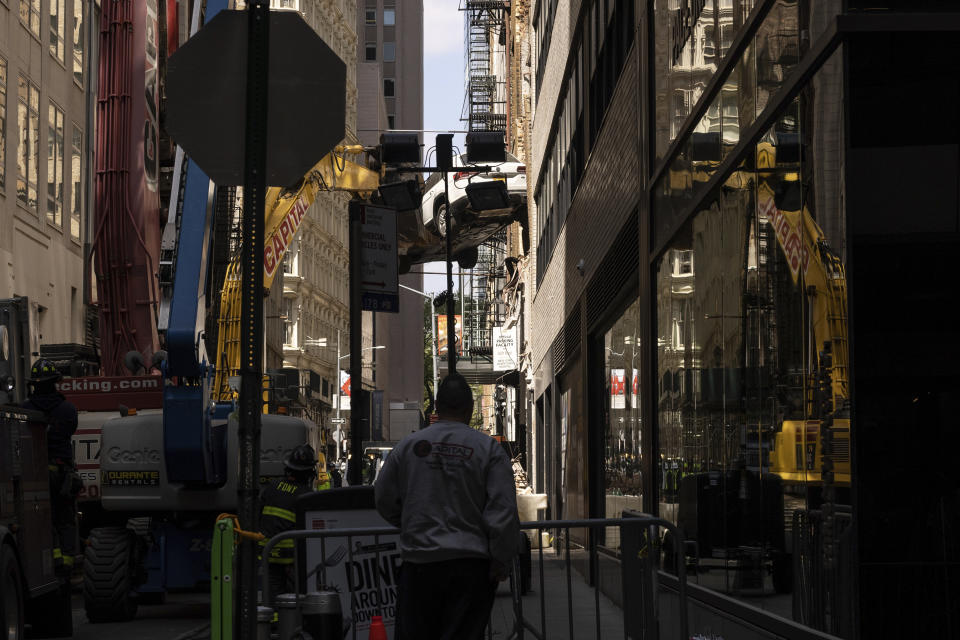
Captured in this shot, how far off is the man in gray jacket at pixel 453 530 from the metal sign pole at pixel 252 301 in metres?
1.15

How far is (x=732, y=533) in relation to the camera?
1015 centimetres

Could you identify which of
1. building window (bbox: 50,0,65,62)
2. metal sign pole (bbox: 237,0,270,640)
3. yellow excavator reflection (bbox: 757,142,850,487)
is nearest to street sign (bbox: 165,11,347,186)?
metal sign pole (bbox: 237,0,270,640)

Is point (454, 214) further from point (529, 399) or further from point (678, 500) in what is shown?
point (678, 500)

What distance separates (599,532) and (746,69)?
122 inches

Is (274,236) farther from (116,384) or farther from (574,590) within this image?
(574,590)

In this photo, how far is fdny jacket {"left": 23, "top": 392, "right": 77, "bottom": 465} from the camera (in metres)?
14.1

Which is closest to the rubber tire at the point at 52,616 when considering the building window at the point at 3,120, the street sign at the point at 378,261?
the street sign at the point at 378,261

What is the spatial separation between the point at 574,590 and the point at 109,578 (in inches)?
285

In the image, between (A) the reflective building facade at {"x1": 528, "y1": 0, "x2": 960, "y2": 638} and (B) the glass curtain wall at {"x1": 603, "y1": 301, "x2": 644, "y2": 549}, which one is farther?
(B) the glass curtain wall at {"x1": 603, "y1": 301, "x2": 644, "y2": 549}

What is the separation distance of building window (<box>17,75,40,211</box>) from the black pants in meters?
27.0

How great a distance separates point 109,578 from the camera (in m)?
15.2

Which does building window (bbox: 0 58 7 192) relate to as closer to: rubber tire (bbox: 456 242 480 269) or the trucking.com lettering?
rubber tire (bbox: 456 242 480 269)

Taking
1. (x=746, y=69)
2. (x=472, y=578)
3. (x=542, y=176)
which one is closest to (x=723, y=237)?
(x=746, y=69)

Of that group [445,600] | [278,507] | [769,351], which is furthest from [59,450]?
[445,600]
